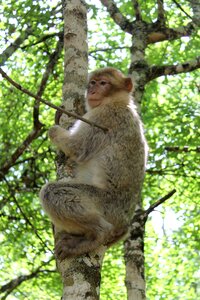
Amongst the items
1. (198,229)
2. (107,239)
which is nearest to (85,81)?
(107,239)

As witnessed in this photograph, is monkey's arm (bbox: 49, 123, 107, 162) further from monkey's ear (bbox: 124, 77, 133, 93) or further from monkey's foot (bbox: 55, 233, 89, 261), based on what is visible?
monkey's ear (bbox: 124, 77, 133, 93)

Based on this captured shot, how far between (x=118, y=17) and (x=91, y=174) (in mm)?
4884

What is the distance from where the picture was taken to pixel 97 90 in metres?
6.63

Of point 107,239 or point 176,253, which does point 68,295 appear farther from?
point 176,253

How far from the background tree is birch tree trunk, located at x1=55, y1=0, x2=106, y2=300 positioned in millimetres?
3245

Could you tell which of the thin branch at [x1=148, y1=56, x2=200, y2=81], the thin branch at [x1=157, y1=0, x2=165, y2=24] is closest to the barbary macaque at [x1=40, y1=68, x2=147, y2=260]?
the thin branch at [x1=148, y1=56, x2=200, y2=81]

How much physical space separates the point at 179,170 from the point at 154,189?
1.23 m

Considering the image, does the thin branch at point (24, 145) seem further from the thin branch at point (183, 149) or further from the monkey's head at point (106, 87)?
the monkey's head at point (106, 87)

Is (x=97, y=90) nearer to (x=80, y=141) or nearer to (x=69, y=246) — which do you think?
(x=80, y=141)

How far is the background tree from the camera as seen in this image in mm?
9781

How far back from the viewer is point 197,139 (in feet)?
32.6

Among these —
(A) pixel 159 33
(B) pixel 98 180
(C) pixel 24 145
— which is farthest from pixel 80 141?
(C) pixel 24 145

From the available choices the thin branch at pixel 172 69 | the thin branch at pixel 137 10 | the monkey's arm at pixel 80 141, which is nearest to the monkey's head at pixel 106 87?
the monkey's arm at pixel 80 141

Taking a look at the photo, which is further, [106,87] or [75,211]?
[106,87]
